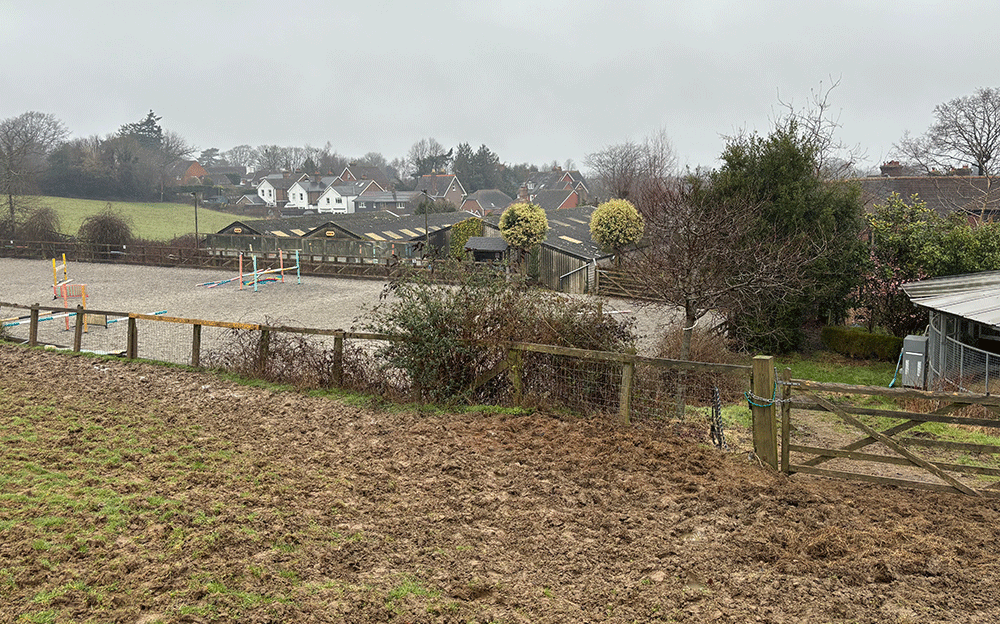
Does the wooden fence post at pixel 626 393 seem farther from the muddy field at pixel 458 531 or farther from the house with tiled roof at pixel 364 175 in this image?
the house with tiled roof at pixel 364 175

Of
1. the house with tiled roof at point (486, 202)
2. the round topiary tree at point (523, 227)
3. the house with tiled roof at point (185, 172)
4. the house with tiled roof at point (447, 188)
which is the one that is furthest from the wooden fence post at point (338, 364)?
the house with tiled roof at point (185, 172)

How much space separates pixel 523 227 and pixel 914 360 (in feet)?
66.6

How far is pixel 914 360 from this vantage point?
14984mm

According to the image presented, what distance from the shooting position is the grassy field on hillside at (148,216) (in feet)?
170

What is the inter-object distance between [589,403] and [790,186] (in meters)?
11.3

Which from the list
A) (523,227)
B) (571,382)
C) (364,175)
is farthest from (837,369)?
(364,175)

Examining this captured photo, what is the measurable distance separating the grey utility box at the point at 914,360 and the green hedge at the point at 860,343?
89.2 inches

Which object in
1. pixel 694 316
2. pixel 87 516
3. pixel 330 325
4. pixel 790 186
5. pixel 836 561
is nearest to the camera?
pixel 836 561

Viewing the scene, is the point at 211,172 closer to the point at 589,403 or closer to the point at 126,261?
the point at 126,261

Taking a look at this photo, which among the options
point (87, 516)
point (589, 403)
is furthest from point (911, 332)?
point (87, 516)

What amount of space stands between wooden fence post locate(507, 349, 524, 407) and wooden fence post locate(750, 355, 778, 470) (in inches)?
127

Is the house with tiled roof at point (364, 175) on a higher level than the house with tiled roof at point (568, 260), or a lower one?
higher

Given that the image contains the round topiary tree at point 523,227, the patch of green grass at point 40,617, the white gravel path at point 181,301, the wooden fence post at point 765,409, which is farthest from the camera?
the round topiary tree at point 523,227

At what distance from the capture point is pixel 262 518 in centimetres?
584
